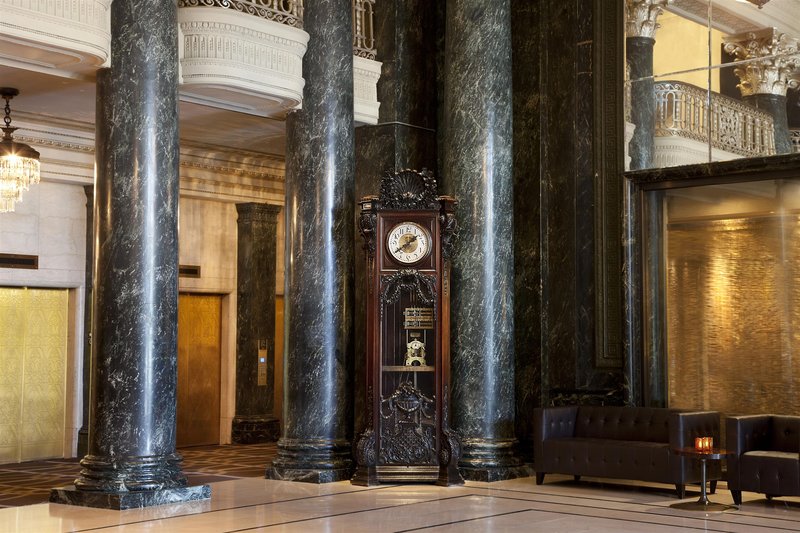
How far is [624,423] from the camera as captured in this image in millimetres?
9938

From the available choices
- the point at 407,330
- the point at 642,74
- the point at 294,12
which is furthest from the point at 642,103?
the point at 294,12

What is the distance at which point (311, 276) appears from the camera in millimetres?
10062

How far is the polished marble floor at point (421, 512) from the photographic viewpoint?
750 centimetres

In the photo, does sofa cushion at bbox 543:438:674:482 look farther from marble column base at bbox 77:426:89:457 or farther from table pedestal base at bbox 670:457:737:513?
marble column base at bbox 77:426:89:457

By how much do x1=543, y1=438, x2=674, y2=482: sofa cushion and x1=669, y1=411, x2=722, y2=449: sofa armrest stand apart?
0.12 metres

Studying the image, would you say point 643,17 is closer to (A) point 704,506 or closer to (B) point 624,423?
(B) point 624,423

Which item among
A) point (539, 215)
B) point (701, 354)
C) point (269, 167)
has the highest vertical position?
point (269, 167)

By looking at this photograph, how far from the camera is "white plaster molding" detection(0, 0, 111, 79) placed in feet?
25.4

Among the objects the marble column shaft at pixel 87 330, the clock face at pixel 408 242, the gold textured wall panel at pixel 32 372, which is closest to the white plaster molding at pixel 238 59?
the clock face at pixel 408 242

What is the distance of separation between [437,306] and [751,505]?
3011 millimetres

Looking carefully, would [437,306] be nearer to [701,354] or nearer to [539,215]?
[539,215]

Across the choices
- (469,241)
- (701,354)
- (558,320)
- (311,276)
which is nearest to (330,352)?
(311,276)

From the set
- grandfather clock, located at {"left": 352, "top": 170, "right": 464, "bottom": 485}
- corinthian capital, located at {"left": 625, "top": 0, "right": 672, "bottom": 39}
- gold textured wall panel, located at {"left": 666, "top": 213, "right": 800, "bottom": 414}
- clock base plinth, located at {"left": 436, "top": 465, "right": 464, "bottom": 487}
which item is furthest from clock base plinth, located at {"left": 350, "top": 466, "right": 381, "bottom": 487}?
corinthian capital, located at {"left": 625, "top": 0, "right": 672, "bottom": 39}

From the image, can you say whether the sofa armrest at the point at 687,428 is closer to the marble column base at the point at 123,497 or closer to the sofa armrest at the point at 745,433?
the sofa armrest at the point at 745,433
